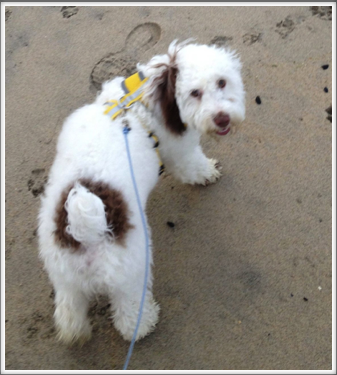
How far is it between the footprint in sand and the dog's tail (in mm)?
1830

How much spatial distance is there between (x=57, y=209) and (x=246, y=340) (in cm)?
143

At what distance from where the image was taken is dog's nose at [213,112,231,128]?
5.42 ft

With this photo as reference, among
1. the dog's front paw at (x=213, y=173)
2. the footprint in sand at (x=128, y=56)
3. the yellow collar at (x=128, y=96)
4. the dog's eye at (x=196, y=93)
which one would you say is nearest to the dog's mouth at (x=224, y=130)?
the dog's eye at (x=196, y=93)

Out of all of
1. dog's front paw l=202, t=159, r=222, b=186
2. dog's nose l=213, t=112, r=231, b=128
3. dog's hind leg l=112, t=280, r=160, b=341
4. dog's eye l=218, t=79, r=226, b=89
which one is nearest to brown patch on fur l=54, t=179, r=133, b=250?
dog's hind leg l=112, t=280, r=160, b=341

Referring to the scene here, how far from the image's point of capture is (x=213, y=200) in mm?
2480

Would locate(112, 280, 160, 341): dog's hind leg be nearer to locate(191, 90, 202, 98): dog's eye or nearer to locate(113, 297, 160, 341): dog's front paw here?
locate(113, 297, 160, 341): dog's front paw

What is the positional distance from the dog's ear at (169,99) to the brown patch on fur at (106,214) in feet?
1.90

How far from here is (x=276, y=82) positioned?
2.80m

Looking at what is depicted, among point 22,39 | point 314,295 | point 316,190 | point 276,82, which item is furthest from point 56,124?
point 314,295

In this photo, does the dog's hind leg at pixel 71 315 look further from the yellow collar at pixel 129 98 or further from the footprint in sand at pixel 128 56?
the footprint in sand at pixel 128 56

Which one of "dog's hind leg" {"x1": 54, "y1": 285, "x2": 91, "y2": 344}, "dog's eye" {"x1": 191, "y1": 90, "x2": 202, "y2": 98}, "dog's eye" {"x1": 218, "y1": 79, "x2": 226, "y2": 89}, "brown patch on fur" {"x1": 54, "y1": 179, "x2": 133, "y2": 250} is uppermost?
"dog's eye" {"x1": 218, "y1": 79, "x2": 226, "y2": 89}

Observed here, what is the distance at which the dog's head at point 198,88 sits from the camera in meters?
1.67

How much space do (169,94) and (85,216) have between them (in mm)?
833

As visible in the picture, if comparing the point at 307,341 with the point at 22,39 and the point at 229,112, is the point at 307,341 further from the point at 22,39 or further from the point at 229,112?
the point at 22,39
